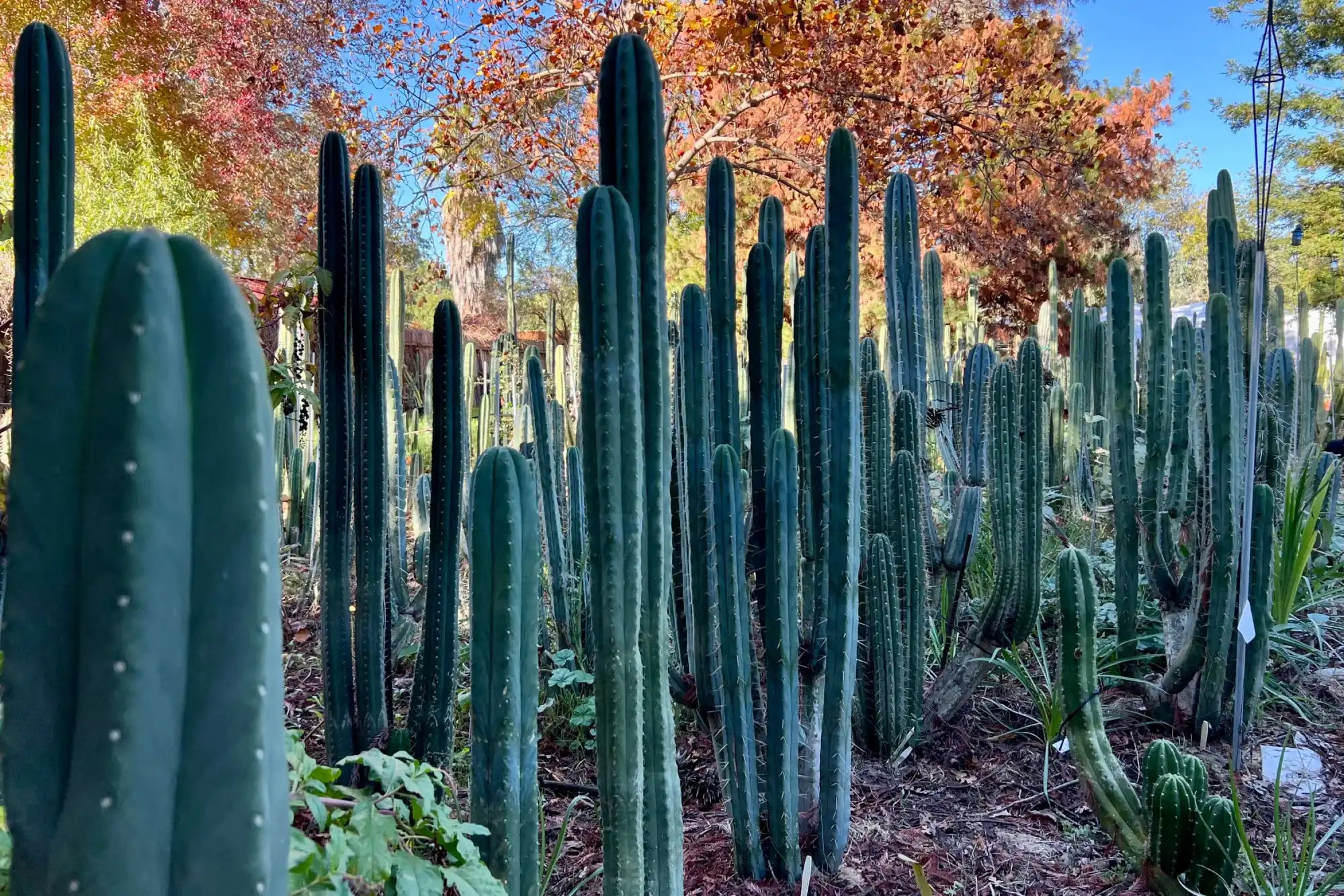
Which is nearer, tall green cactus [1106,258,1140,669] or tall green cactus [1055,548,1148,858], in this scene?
tall green cactus [1055,548,1148,858]

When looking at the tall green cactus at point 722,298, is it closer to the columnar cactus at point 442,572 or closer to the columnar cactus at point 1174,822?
the columnar cactus at point 442,572

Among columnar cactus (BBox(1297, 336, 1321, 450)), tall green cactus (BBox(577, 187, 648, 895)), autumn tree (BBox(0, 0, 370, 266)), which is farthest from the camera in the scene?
autumn tree (BBox(0, 0, 370, 266))

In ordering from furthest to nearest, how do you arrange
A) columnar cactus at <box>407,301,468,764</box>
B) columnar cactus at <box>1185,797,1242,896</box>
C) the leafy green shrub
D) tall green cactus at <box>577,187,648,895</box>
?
columnar cactus at <box>407,301,468,764</box> → columnar cactus at <box>1185,797,1242,896</box> → tall green cactus at <box>577,187,648,895</box> → the leafy green shrub

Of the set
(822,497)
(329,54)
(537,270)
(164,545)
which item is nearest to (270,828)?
(164,545)

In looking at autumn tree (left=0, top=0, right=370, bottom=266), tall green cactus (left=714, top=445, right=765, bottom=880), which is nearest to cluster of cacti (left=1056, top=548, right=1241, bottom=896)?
tall green cactus (left=714, top=445, right=765, bottom=880)

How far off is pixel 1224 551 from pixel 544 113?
6.73 metres

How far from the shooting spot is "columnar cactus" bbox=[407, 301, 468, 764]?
2.03 meters

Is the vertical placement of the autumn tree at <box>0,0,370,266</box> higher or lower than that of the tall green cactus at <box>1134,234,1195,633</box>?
higher

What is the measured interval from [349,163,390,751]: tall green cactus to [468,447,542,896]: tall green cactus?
0.82m

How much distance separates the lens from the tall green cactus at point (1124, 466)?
2795 millimetres

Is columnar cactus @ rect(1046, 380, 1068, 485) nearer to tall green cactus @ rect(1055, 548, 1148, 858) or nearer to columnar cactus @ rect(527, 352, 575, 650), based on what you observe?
tall green cactus @ rect(1055, 548, 1148, 858)

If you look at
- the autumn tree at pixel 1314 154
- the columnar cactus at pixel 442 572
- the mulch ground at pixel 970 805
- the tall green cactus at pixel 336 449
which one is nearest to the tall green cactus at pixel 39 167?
the tall green cactus at pixel 336 449

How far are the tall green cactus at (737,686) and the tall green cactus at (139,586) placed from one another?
1.34m

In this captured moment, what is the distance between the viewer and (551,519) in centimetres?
314
